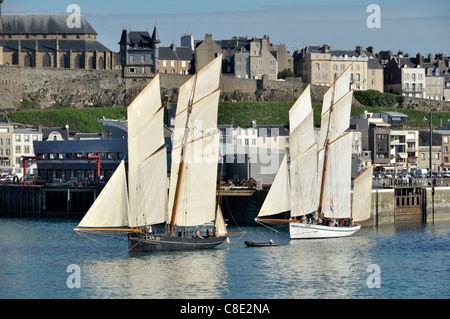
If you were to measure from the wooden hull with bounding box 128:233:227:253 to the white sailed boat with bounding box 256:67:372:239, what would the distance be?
7286 millimetres

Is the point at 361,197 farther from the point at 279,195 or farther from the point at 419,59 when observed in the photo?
the point at 419,59

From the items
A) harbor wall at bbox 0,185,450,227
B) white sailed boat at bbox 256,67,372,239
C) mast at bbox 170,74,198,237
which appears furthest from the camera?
harbor wall at bbox 0,185,450,227

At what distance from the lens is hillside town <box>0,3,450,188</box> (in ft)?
384

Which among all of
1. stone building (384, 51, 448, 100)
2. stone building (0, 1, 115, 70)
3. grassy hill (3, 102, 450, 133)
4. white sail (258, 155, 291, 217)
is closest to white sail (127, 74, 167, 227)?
white sail (258, 155, 291, 217)

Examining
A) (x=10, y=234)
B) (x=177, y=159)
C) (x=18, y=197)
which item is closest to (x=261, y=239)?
(x=177, y=159)

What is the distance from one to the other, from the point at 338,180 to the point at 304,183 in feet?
10.3

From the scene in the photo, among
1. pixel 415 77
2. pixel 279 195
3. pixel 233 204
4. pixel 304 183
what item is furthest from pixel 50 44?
pixel 279 195

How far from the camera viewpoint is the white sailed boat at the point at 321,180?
242 ft

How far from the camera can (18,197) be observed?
321ft

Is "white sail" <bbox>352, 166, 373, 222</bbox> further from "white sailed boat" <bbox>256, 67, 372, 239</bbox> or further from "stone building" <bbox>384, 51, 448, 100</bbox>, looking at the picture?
"stone building" <bbox>384, 51, 448, 100</bbox>
